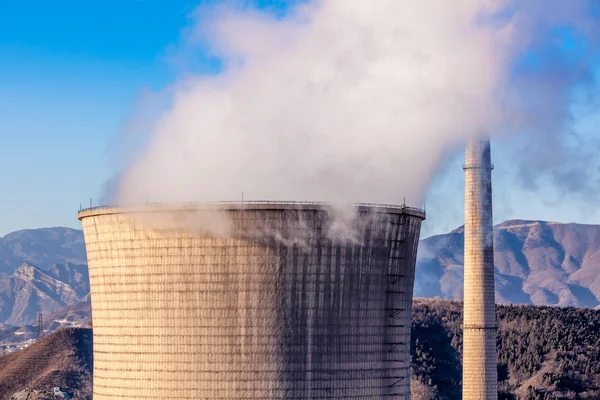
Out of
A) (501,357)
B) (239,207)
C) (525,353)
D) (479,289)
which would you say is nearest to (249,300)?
(239,207)

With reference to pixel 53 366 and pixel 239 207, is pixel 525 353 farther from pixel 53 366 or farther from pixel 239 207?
pixel 239 207

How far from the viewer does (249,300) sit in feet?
135

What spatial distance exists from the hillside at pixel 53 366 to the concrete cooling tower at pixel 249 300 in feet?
222

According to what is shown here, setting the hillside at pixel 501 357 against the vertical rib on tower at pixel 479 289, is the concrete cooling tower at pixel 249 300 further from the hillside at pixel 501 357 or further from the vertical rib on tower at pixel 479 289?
the hillside at pixel 501 357

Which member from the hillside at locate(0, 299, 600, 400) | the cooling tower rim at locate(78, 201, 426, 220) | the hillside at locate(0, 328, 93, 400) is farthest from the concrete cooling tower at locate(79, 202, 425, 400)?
the hillside at locate(0, 328, 93, 400)

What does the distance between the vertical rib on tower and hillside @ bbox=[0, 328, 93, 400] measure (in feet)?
174

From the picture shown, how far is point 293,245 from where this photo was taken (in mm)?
41281

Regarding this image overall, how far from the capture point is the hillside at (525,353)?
94.4 metres

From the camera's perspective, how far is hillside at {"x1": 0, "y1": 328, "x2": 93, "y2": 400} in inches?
4424

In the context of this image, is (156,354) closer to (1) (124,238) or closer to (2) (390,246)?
(1) (124,238)

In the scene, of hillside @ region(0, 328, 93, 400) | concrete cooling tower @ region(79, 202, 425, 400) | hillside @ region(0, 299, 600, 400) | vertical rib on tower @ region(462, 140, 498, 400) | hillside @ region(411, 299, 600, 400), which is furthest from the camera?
hillside @ region(0, 328, 93, 400)

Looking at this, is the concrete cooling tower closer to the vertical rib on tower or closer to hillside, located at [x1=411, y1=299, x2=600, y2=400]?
the vertical rib on tower

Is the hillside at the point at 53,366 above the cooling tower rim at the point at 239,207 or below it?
below

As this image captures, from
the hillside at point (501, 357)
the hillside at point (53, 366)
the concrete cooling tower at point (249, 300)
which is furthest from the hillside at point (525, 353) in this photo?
the concrete cooling tower at point (249, 300)
